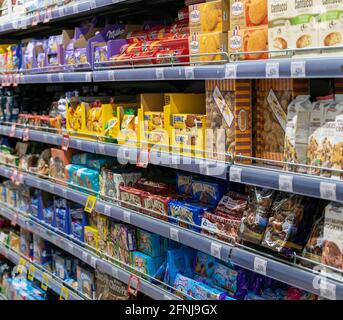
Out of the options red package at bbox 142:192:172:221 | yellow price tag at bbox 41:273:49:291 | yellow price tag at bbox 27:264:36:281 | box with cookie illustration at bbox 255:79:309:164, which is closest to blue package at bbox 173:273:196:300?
red package at bbox 142:192:172:221

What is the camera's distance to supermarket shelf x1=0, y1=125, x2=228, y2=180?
2039 mm

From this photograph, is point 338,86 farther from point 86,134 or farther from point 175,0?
point 86,134

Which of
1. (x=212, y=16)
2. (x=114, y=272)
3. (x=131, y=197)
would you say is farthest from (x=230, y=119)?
(x=114, y=272)

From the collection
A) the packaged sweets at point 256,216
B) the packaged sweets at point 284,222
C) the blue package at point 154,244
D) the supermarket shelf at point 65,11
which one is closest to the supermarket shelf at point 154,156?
the packaged sweets at point 256,216

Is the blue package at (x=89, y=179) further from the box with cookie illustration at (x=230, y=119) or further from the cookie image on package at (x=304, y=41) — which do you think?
the cookie image on package at (x=304, y=41)

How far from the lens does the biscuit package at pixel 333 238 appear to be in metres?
1.61

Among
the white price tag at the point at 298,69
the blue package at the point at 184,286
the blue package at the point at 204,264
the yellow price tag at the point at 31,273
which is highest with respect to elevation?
the white price tag at the point at 298,69

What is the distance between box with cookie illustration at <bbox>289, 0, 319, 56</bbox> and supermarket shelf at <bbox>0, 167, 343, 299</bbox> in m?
0.72

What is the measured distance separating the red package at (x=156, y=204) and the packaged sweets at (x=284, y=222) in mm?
660

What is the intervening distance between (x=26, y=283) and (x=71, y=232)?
95 centimetres

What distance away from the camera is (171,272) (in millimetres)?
2434

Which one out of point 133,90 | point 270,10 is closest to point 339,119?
point 270,10

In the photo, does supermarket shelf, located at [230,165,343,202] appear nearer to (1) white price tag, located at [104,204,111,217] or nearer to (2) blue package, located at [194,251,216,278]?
(2) blue package, located at [194,251,216,278]

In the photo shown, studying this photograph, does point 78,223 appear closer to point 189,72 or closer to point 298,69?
point 189,72
